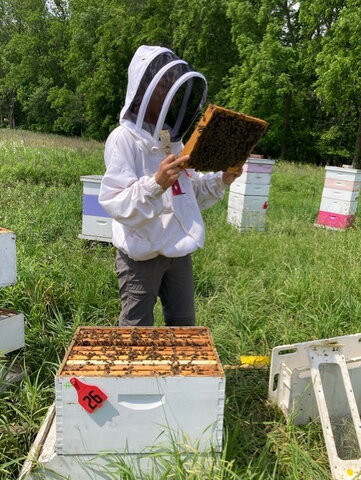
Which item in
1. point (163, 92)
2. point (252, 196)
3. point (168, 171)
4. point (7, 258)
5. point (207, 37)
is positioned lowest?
point (252, 196)

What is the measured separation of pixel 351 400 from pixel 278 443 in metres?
0.42

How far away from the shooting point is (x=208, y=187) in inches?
94.3

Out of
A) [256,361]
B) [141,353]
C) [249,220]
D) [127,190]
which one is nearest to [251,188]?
[249,220]

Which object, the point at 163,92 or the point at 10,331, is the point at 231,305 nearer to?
the point at 10,331

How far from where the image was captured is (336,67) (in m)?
15.9

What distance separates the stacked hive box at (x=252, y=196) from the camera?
636cm

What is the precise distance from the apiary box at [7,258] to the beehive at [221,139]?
104 centimetres

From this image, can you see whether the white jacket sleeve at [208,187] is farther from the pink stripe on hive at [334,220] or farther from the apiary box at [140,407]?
the pink stripe on hive at [334,220]

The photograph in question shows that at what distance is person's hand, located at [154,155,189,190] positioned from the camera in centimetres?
179

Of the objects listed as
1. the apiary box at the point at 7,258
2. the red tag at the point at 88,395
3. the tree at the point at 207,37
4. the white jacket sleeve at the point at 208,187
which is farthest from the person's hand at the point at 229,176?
the tree at the point at 207,37

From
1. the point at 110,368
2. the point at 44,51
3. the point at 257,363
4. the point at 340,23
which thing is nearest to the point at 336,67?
the point at 340,23

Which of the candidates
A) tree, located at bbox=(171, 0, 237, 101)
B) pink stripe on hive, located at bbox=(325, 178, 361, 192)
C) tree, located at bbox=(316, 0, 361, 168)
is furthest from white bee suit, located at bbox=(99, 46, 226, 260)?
tree, located at bbox=(171, 0, 237, 101)

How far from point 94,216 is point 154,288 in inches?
105

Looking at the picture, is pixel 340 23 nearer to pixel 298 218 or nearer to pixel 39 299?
pixel 298 218
